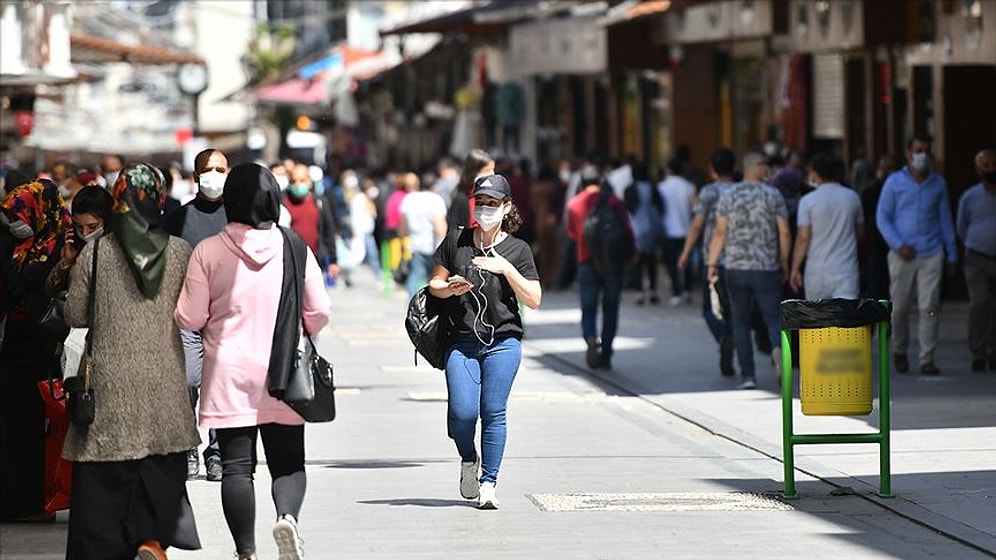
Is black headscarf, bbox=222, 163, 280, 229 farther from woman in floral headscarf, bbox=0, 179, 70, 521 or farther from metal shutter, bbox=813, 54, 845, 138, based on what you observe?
metal shutter, bbox=813, 54, 845, 138

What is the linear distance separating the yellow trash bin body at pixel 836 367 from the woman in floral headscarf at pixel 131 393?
3504mm

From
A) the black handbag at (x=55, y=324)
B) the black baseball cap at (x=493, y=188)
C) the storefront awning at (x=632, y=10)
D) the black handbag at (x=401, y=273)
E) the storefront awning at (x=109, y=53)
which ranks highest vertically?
the storefront awning at (x=632, y=10)

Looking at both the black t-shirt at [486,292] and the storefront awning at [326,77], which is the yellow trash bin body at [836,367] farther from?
the storefront awning at [326,77]

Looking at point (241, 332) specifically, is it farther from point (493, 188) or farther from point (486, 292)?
point (493, 188)

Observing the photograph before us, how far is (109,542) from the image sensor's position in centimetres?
870

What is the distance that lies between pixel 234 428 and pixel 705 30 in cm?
2109

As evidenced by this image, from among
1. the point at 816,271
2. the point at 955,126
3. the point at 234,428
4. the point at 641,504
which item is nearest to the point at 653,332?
the point at 955,126

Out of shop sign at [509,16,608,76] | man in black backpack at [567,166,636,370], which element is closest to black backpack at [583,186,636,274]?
man in black backpack at [567,166,636,370]

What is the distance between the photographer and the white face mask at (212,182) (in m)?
11.1

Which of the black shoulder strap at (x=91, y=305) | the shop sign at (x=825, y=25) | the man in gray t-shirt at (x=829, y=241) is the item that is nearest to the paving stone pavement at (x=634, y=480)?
the man in gray t-shirt at (x=829, y=241)

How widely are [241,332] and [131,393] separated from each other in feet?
1.61

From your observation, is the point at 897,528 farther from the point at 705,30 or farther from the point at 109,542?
the point at 705,30

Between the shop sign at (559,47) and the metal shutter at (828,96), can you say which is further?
the shop sign at (559,47)

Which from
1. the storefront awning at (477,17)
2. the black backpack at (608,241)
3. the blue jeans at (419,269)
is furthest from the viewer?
the storefront awning at (477,17)
